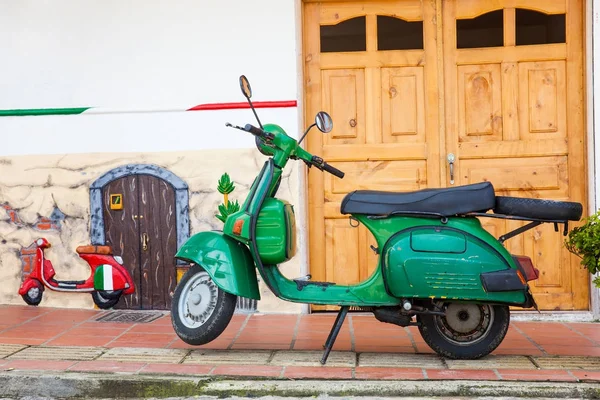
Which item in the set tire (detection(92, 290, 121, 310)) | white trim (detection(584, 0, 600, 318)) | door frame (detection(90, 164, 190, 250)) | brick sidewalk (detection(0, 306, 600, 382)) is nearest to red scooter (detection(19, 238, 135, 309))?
tire (detection(92, 290, 121, 310))

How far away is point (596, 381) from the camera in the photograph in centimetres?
420

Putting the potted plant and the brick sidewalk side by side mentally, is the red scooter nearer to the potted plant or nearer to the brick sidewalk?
the brick sidewalk

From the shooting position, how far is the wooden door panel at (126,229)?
6664 millimetres

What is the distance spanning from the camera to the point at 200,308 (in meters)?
4.90

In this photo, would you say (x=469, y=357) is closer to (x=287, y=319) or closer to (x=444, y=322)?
(x=444, y=322)

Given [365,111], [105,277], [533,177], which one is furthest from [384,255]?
[105,277]

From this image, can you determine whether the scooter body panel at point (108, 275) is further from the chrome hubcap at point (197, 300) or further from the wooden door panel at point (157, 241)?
the chrome hubcap at point (197, 300)

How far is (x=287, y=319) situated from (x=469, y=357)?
194 centimetres

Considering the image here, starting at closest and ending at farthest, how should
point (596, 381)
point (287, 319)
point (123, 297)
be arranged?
point (596, 381), point (287, 319), point (123, 297)

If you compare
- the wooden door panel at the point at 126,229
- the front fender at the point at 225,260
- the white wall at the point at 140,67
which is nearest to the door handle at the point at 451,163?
the white wall at the point at 140,67

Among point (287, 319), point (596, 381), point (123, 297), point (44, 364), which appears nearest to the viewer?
point (596, 381)

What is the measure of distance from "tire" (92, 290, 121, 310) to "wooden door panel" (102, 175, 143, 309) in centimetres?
5

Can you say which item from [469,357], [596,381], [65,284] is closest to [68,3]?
[65,284]

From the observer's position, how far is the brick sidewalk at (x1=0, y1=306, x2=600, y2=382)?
4.46m
